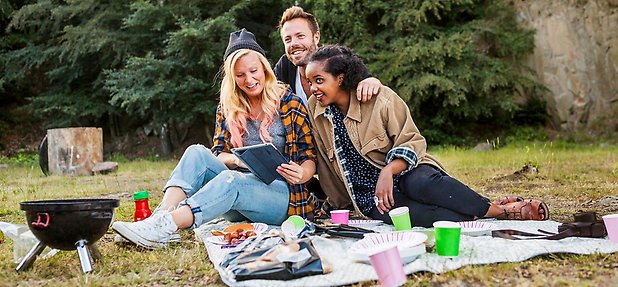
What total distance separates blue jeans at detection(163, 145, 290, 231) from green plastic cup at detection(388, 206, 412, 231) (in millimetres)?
592

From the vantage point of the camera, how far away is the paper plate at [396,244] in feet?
7.68

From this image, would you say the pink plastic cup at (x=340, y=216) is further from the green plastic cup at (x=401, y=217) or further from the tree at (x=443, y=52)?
the tree at (x=443, y=52)

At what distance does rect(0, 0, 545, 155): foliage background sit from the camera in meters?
10.8

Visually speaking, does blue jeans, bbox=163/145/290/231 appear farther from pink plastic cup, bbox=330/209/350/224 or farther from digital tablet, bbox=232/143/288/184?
pink plastic cup, bbox=330/209/350/224

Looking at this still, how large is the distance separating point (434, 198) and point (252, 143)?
3.20 ft

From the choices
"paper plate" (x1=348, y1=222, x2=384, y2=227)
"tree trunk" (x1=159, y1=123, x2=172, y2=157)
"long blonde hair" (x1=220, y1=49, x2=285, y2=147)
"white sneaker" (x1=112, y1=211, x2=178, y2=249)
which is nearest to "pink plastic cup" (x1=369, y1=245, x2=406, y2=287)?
"white sneaker" (x1=112, y1=211, x2=178, y2=249)

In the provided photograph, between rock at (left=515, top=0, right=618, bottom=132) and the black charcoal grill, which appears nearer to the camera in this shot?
the black charcoal grill

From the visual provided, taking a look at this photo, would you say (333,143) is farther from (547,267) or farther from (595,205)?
(595,205)

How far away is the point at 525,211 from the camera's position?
11.3 ft

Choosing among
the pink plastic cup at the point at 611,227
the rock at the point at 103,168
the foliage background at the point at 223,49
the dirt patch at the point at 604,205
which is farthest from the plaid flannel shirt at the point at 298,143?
the foliage background at the point at 223,49

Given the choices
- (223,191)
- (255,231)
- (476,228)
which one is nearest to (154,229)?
(223,191)

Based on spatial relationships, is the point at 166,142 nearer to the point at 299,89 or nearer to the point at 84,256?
the point at 299,89

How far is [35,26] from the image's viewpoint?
1393 centimetres

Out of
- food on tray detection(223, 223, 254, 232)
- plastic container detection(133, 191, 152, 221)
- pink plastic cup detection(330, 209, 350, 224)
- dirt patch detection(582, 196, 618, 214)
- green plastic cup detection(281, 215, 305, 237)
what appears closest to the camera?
green plastic cup detection(281, 215, 305, 237)
